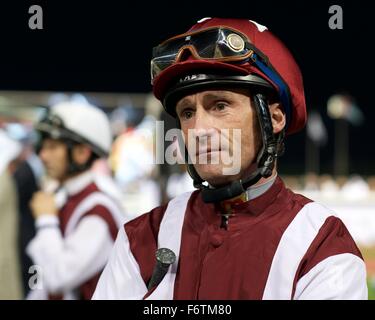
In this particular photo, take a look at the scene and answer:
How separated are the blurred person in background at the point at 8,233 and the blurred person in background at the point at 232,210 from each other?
105 inches

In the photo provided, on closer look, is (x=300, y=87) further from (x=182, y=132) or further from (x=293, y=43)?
(x=293, y=43)

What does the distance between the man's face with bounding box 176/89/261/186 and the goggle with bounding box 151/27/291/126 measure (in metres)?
0.10

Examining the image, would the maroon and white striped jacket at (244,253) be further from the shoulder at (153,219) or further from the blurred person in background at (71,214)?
the blurred person in background at (71,214)

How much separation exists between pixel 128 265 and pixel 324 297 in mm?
626

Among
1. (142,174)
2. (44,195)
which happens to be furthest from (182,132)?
(142,174)

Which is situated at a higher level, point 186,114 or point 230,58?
point 230,58

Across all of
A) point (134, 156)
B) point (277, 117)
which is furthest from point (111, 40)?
point (277, 117)

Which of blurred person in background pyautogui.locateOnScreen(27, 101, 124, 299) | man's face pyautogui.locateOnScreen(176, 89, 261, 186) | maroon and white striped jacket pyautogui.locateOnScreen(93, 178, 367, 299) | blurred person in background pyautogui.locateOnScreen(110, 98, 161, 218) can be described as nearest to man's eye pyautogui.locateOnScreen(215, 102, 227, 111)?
man's face pyautogui.locateOnScreen(176, 89, 261, 186)

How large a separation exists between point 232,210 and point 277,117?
351 millimetres

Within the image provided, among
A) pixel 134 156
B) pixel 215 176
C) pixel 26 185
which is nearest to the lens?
pixel 215 176

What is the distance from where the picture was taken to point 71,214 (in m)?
4.21

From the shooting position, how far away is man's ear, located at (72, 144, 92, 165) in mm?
4621

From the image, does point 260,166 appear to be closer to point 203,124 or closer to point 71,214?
point 203,124

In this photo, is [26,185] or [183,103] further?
[26,185]
